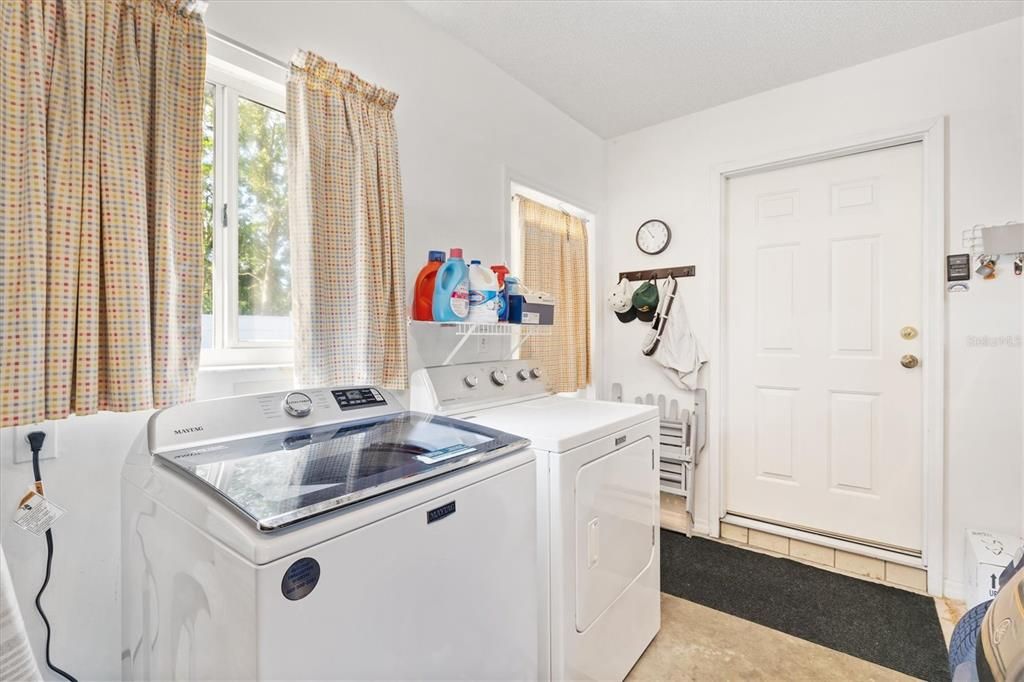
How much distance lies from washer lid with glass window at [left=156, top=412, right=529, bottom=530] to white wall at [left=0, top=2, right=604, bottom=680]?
33 centimetres

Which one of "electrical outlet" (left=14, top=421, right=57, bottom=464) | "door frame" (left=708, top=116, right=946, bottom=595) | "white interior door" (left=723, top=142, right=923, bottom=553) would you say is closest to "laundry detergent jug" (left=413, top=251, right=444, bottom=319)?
"electrical outlet" (left=14, top=421, right=57, bottom=464)

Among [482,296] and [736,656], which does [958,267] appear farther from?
[482,296]

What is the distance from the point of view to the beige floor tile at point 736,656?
5.82ft

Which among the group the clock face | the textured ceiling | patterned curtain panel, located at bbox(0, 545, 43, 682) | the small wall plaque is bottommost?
patterned curtain panel, located at bbox(0, 545, 43, 682)

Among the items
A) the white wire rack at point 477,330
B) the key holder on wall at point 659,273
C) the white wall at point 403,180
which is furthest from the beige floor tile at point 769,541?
the white wall at point 403,180

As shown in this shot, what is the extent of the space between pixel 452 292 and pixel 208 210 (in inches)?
32.6

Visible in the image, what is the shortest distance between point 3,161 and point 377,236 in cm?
93

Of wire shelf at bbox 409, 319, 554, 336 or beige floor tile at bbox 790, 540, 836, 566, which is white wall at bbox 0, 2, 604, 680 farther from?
beige floor tile at bbox 790, 540, 836, 566

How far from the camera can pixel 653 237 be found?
3.12 metres

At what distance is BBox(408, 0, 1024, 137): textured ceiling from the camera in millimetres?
2010

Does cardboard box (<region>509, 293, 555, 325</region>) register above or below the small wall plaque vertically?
below

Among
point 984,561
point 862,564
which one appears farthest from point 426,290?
point 862,564

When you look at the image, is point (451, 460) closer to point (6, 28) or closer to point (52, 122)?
point (52, 122)

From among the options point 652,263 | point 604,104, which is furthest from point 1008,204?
point 604,104
